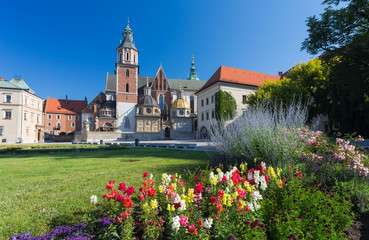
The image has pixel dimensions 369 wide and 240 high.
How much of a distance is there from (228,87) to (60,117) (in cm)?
4857

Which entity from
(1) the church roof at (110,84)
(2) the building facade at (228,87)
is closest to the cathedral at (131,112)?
(1) the church roof at (110,84)

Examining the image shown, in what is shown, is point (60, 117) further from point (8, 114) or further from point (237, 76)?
point (237, 76)

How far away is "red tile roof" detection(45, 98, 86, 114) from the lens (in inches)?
2105

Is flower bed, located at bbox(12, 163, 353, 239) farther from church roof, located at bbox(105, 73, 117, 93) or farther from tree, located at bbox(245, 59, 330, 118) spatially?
church roof, located at bbox(105, 73, 117, 93)

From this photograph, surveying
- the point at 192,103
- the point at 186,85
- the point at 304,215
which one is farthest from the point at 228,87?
the point at 304,215

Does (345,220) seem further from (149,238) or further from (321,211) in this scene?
(149,238)

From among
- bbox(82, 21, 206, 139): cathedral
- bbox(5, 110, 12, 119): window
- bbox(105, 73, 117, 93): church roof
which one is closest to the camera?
bbox(5, 110, 12, 119): window

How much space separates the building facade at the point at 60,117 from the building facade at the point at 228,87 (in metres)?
37.9

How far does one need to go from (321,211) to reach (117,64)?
51355 millimetres

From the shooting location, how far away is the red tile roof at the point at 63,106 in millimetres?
53472

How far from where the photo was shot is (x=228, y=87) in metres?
32.7

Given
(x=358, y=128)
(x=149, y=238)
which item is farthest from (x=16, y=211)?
(x=358, y=128)

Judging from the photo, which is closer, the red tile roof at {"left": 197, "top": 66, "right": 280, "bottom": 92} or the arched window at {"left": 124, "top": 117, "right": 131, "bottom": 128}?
the red tile roof at {"left": 197, "top": 66, "right": 280, "bottom": 92}

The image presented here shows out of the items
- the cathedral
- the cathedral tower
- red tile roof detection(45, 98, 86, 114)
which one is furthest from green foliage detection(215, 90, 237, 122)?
red tile roof detection(45, 98, 86, 114)
